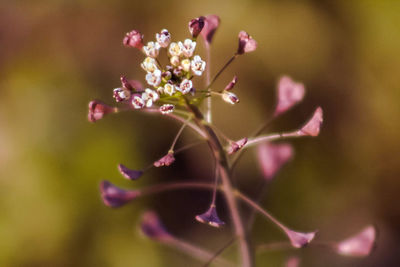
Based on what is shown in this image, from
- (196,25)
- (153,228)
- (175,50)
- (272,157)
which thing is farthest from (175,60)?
(153,228)

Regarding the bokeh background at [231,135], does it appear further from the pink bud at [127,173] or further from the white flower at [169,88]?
the white flower at [169,88]

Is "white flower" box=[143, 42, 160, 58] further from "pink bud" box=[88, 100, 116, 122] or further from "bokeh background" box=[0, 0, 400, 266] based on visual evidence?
"bokeh background" box=[0, 0, 400, 266]

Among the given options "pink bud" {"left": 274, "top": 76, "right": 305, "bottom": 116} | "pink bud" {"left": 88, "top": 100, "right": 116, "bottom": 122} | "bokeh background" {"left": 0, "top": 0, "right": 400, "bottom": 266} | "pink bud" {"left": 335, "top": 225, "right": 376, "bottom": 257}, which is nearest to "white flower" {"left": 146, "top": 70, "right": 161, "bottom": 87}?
"pink bud" {"left": 88, "top": 100, "right": 116, "bottom": 122}

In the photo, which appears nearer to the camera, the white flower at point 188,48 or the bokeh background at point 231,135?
the white flower at point 188,48

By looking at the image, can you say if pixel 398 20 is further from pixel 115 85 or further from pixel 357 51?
pixel 115 85

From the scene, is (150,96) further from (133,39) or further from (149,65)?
(133,39)

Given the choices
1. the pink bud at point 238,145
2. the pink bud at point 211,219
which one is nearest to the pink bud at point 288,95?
the pink bud at point 238,145
